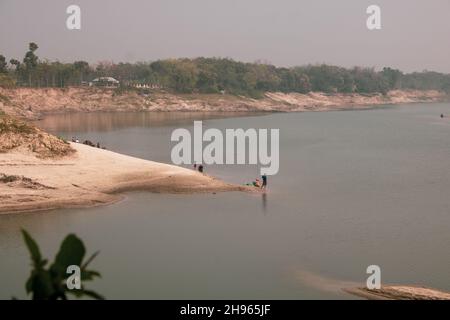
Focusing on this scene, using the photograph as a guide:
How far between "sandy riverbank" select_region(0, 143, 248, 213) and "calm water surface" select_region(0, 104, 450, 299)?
171 cm

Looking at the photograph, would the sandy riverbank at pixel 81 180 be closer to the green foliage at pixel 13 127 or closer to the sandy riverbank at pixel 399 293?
the green foliage at pixel 13 127

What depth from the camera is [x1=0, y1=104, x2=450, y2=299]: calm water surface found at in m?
24.3

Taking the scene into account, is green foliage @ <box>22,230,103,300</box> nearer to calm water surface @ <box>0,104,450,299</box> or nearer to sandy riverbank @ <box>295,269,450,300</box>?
calm water surface @ <box>0,104,450,299</box>

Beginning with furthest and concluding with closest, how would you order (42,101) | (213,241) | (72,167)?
(42,101) → (72,167) → (213,241)

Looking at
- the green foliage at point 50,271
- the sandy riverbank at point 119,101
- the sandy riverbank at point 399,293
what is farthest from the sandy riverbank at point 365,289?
the sandy riverbank at point 119,101

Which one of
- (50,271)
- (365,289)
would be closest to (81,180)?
(365,289)

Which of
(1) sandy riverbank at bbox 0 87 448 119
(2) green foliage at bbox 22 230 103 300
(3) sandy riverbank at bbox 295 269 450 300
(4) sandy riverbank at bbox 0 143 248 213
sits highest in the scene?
(1) sandy riverbank at bbox 0 87 448 119

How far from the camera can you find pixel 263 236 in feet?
104

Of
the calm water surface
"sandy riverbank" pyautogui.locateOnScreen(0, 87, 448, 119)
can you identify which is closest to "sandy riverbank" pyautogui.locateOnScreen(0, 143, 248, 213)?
the calm water surface

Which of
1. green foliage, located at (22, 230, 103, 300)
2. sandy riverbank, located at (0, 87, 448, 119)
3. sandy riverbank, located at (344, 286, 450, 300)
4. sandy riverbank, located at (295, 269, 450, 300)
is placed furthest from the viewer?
sandy riverbank, located at (0, 87, 448, 119)

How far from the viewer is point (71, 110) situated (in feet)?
486

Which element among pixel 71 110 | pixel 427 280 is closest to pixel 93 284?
pixel 427 280
